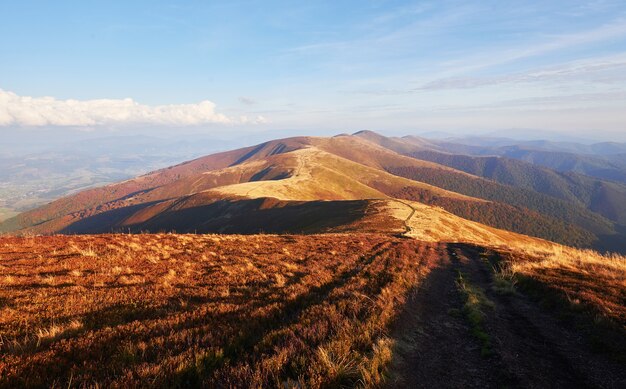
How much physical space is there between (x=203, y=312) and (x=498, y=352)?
9140 mm

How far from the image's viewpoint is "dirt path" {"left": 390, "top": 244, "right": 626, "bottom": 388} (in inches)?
303

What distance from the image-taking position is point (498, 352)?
897 centimetres

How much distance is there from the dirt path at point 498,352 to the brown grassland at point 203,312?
87cm

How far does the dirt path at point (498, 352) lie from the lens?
7691mm

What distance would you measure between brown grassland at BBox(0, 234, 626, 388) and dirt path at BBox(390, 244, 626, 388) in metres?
0.87

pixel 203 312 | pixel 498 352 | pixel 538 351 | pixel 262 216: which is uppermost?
pixel 203 312

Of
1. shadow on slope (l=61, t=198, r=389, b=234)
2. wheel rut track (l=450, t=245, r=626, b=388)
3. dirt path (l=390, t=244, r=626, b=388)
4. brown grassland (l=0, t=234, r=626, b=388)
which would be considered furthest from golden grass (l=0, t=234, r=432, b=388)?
shadow on slope (l=61, t=198, r=389, b=234)

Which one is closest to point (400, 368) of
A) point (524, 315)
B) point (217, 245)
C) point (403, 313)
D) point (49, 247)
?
point (403, 313)

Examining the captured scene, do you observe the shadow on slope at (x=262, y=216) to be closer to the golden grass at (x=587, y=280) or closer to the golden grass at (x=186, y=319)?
the golden grass at (x=186, y=319)

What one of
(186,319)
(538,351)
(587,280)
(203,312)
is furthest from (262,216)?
(538,351)

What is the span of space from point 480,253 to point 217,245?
25.2m

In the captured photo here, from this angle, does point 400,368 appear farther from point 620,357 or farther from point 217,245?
point 217,245

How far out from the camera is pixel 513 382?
755 centimetres

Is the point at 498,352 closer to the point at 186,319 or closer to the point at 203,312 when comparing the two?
the point at 203,312
